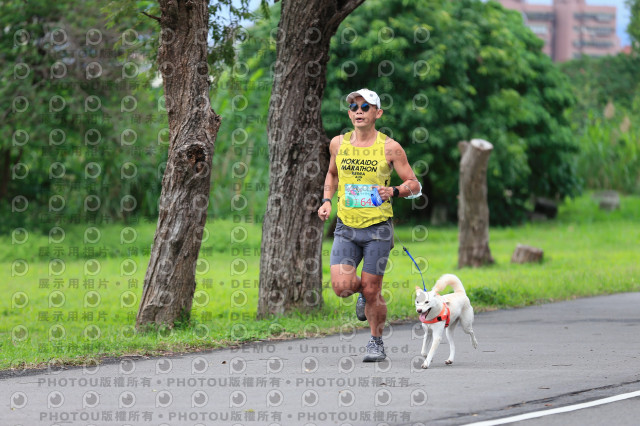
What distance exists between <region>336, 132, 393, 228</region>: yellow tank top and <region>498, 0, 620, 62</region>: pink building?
150895 mm

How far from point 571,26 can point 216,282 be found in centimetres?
15191

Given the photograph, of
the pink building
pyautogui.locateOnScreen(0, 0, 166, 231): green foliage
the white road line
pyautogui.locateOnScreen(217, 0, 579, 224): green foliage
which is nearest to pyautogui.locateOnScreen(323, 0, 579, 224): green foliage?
pyautogui.locateOnScreen(217, 0, 579, 224): green foliage

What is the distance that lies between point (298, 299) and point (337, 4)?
364cm

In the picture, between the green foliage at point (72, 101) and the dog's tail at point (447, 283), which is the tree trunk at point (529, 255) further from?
the dog's tail at point (447, 283)

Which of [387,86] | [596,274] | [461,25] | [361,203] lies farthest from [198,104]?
[461,25]

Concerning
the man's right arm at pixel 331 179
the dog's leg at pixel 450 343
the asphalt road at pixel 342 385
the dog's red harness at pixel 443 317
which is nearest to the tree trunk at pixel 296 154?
the asphalt road at pixel 342 385

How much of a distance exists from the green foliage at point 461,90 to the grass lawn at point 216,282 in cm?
191

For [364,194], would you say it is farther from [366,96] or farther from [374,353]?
[374,353]

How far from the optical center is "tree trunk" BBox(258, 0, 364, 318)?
41.7 ft

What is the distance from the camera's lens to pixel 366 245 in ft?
29.9

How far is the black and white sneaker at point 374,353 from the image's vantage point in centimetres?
928

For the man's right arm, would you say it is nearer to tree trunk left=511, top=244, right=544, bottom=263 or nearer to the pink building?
tree trunk left=511, top=244, right=544, bottom=263

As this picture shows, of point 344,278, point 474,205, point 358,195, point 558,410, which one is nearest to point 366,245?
point 344,278

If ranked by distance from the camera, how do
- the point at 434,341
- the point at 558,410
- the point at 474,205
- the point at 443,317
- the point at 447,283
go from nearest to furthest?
1. the point at 558,410
2. the point at 434,341
3. the point at 443,317
4. the point at 447,283
5. the point at 474,205
